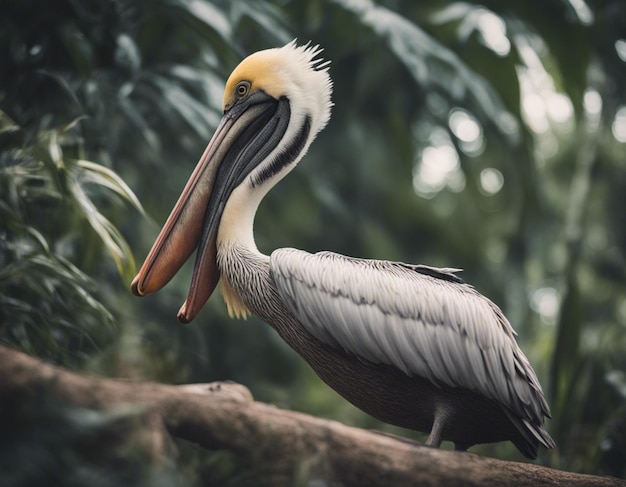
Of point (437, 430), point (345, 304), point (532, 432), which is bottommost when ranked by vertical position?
point (437, 430)

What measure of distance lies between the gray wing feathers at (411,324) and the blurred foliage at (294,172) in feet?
2.78

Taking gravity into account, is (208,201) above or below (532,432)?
above

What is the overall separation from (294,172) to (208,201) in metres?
3.14

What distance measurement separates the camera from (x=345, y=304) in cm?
344

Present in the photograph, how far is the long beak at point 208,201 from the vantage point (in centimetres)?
379

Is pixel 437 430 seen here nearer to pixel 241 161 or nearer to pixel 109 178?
pixel 241 161

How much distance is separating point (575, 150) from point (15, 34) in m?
8.77

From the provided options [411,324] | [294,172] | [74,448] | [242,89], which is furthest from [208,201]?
[294,172]

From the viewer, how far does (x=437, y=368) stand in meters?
3.34

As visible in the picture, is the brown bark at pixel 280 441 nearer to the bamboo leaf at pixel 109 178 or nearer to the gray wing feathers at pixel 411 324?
the gray wing feathers at pixel 411 324

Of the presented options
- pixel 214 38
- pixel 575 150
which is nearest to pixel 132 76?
A: pixel 214 38

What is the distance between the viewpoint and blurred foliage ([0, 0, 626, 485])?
4.47m

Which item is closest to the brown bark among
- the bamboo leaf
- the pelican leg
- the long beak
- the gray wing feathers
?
the pelican leg

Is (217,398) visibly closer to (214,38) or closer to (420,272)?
(420,272)
